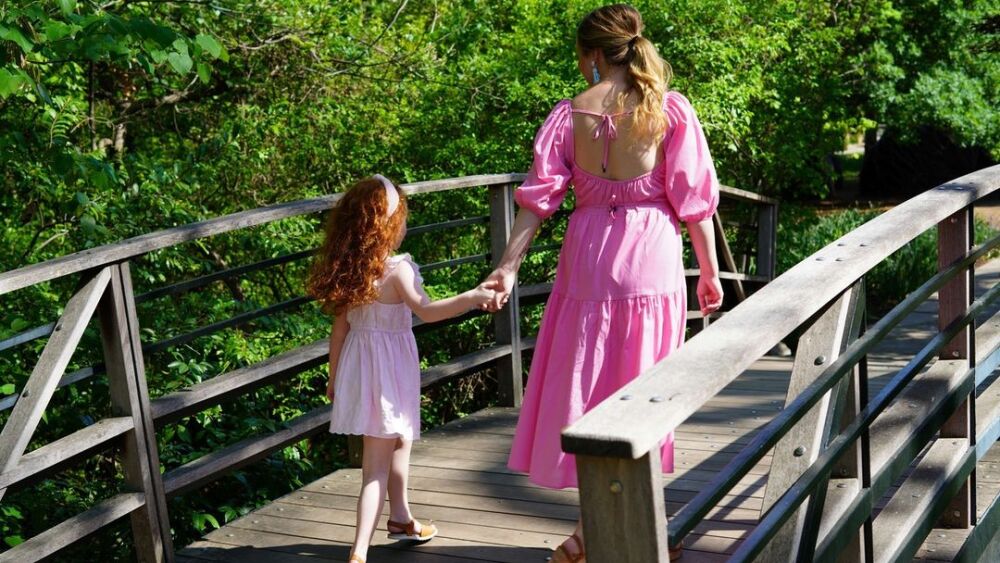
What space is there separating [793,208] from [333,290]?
33.9ft

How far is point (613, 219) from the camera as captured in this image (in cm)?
352

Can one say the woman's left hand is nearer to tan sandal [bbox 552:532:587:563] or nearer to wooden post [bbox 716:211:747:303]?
tan sandal [bbox 552:532:587:563]

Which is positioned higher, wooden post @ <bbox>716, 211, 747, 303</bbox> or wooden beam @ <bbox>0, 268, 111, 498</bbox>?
wooden beam @ <bbox>0, 268, 111, 498</bbox>

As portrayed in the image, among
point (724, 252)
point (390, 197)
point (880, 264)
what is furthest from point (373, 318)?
point (880, 264)

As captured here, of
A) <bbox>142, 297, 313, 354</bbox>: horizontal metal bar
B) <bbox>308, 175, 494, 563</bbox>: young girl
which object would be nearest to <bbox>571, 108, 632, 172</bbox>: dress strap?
<bbox>308, 175, 494, 563</bbox>: young girl

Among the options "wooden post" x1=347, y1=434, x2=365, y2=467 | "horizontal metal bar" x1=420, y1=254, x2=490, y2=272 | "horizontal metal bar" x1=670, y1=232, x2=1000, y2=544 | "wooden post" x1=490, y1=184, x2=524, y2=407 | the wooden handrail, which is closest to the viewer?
the wooden handrail

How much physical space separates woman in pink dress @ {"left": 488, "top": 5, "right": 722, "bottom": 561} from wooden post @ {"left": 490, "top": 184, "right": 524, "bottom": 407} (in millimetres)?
1917

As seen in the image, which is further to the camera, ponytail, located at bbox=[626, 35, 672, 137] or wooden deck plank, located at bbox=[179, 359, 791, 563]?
wooden deck plank, located at bbox=[179, 359, 791, 563]

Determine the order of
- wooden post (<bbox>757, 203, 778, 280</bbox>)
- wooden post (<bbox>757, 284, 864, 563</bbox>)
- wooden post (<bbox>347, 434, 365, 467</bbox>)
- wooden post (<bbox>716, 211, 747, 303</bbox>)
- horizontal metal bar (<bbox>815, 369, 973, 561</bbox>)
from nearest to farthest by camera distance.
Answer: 1. wooden post (<bbox>757, 284, 864, 563</bbox>)
2. horizontal metal bar (<bbox>815, 369, 973, 561</bbox>)
3. wooden post (<bbox>347, 434, 365, 467</bbox>)
4. wooden post (<bbox>716, 211, 747, 303</bbox>)
5. wooden post (<bbox>757, 203, 778, 280</bbox>)

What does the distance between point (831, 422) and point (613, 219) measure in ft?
4.00

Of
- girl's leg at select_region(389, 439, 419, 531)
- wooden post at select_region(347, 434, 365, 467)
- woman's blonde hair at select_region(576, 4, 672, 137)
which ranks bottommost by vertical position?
wooden post at select_region(347, 434, 365, 467)

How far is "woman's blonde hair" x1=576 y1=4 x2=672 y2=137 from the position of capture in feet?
11.1

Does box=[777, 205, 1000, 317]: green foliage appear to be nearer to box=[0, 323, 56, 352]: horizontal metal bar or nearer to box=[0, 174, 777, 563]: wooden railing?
box=[0, 174, 777, 563]: wooden railing

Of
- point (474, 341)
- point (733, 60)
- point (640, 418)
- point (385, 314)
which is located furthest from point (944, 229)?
point (733, 60)
